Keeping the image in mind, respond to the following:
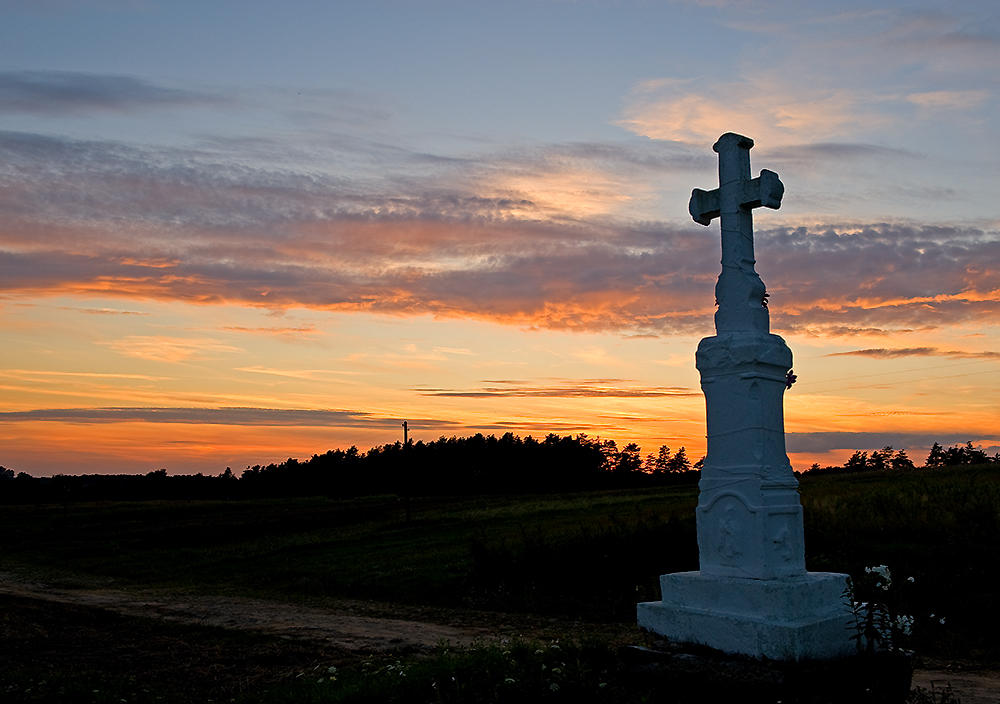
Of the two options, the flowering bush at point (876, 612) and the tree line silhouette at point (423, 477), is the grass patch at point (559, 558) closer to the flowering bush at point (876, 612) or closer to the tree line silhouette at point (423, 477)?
the flowering bush at point (876, 612)

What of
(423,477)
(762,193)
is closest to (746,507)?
(762,193)

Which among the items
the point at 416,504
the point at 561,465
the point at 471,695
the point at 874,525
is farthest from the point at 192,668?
the point at 561,465

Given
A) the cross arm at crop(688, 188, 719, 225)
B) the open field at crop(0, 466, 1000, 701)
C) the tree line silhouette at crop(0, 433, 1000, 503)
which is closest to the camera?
the cross arm at crop(688, 188, 719, 225)

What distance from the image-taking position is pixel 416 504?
6038cm

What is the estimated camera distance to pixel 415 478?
99312mm

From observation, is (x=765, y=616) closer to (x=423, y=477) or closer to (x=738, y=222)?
(x=738, y=222)

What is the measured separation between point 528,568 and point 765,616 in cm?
1463

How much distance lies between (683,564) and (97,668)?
41.5 ft

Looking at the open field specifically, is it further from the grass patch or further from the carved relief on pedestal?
the carved relief on pedestal

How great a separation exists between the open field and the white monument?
6560mm

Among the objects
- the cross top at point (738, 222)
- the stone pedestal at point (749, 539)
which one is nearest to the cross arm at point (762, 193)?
the cross top at point (738, 222)

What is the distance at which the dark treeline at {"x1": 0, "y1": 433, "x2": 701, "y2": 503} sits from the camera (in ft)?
310

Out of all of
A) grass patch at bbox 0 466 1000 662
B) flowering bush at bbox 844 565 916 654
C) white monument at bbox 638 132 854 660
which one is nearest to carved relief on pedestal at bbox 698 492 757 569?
white monument at bbox 638 132 854 660

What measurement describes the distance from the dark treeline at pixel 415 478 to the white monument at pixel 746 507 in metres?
80.4
